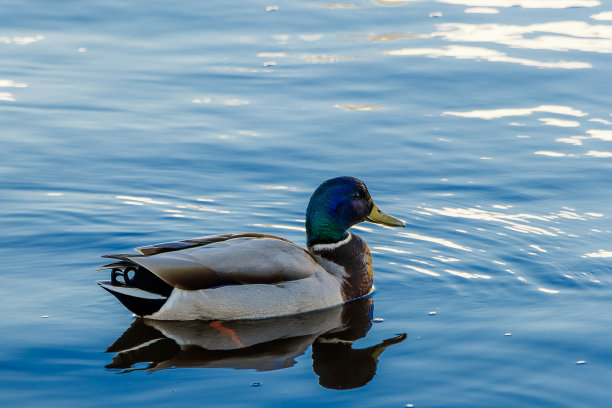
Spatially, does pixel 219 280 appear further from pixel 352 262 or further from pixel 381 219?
pixel 381 219

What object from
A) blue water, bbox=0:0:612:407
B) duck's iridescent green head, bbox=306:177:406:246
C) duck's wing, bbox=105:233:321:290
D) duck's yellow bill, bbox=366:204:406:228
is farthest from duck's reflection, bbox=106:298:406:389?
duck's yellow bill, bbox=366:204:406:228

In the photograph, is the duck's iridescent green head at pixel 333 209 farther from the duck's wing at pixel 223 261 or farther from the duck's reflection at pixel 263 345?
the duck's reflection at pixel 263 345

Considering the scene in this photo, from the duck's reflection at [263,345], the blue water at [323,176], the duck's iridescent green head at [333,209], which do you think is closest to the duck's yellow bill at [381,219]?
the duck's iridescent green head at [333,209]

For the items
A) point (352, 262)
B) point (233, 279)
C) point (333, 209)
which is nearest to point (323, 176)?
point (333, 209)

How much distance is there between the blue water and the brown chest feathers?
0.18m

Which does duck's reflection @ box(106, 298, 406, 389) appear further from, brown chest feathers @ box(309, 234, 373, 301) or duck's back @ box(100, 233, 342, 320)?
brown chest feathers @ box(309, 234, 373, 301)

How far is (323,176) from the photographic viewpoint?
35.1 feet

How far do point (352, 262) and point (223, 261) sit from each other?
1.15 metres

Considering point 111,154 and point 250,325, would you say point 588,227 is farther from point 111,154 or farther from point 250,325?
point 111,154

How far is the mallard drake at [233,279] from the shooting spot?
7777 millimetres

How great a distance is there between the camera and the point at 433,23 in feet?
50.5

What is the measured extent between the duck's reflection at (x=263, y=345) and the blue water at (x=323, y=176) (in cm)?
3

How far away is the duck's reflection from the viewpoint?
23.1 ft

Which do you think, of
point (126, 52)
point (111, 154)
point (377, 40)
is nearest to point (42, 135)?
point (111, 154)
